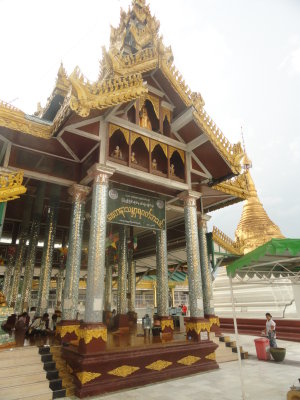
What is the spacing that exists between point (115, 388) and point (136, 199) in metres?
5.24

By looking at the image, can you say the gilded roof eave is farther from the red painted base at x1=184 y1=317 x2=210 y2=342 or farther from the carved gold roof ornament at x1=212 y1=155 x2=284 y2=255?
the carved gold roof ornament at x1=212 y1=155 x2=284 y2=255

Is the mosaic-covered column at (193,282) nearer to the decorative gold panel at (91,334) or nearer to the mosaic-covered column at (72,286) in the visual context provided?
the decorative gold panel at (91,334)

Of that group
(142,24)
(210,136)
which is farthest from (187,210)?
(142,24)

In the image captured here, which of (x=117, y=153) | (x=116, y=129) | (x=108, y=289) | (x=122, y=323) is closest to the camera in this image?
(x=116, y=129)

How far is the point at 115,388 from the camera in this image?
6266mm

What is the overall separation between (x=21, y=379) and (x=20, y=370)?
30cm

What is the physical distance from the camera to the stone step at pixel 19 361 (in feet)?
20.6

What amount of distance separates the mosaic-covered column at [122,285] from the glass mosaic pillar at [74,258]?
510cm

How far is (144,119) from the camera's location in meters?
9.65

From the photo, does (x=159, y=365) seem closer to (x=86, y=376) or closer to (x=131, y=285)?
(x=86, y=376)

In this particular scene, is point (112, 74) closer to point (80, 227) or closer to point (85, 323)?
point (80, 227)

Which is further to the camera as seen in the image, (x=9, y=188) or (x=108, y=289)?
(x=108, y=289)


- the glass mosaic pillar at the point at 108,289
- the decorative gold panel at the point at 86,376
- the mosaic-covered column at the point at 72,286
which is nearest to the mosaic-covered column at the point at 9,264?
the glass mosaic pillar at the point at 108,289

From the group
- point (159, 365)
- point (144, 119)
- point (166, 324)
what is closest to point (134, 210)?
point (144, 119)
